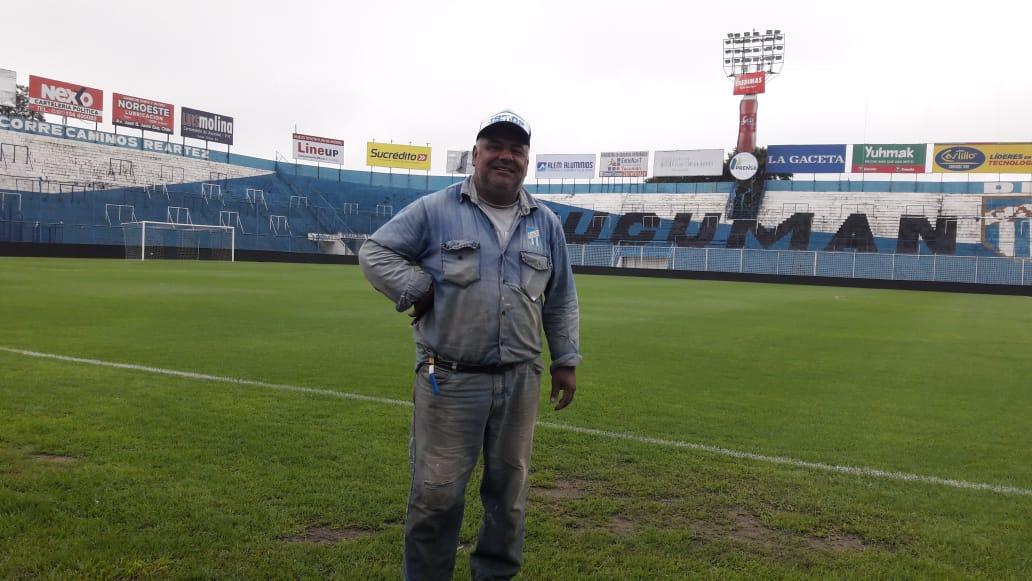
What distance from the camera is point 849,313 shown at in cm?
2139

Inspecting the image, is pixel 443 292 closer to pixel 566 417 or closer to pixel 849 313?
pixel 566 417

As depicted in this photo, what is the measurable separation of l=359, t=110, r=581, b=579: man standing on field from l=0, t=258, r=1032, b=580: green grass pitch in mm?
584

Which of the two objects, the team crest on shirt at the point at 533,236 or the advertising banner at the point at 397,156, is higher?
the advertising banner at the point at 397,156

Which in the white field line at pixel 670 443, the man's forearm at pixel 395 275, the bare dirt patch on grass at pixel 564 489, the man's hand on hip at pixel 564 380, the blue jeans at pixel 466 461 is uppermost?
the man's forearm at pixel 395 275

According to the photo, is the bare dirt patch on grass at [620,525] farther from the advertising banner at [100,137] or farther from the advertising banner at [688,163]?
the advertising banner at [688,163]

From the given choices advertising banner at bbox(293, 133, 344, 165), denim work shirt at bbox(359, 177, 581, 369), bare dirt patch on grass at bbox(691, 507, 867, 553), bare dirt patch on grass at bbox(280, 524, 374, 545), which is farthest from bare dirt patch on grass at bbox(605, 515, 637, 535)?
advertising banner at bbox(293, 133, 344, 165)

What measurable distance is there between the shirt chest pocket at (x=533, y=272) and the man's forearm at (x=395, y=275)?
16.1 inches

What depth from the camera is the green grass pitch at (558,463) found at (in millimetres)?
3889

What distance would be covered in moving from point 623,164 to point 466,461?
6780 centimetres

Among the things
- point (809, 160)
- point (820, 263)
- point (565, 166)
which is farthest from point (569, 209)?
point (820, 263)

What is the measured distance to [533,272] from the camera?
3.34m

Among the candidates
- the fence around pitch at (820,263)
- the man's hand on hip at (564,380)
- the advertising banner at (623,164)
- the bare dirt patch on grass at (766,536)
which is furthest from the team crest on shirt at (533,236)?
the advertising banner at (623,164)

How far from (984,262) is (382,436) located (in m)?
47.4

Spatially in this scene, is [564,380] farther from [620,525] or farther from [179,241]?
[179,241]
